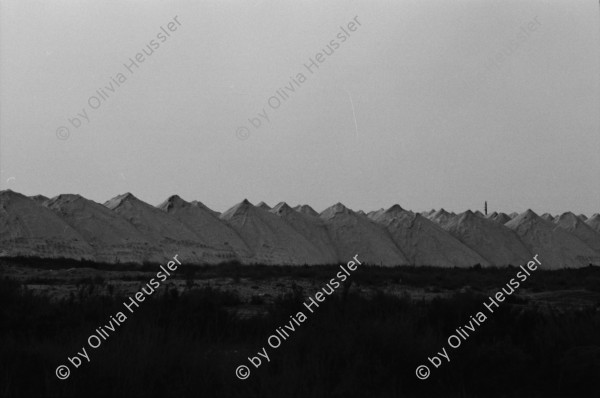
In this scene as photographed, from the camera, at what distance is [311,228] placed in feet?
200

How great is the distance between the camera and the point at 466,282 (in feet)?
66.9

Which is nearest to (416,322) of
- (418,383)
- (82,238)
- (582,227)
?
(418,383)

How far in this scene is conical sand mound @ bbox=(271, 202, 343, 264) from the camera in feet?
190

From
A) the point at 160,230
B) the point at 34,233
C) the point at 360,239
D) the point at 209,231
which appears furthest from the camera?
the point at 360,239

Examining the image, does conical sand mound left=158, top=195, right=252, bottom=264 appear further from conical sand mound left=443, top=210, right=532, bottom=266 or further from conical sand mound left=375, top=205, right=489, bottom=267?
conical sand mound left=443, top=210, right=532, bottom=266

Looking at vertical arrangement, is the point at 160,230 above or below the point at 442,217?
below

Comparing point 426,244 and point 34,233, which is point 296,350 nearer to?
point 34,233

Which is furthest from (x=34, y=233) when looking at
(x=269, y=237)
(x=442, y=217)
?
(x=442, y=217)

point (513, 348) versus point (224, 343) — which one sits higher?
point (224, 343)

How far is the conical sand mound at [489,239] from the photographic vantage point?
202ft

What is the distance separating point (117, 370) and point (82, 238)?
41551 mm

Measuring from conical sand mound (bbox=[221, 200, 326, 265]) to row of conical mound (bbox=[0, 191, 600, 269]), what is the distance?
96mm

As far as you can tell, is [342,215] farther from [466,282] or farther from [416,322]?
[416,322]

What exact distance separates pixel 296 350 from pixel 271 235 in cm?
4859
